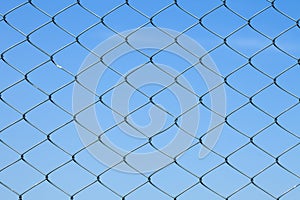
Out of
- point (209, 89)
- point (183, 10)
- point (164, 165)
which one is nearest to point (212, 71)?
point (209, 89)

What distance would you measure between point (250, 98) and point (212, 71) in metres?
0.18

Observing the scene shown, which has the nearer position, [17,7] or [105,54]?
[17,7]

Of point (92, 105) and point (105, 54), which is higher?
point (105, 54)

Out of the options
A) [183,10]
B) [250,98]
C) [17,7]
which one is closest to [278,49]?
[250,98]

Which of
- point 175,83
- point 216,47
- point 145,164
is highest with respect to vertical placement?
point 216,47

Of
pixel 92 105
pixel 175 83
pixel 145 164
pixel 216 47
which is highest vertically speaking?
pixel 216 47

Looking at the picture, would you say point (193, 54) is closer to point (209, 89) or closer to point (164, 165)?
point (209, 89)

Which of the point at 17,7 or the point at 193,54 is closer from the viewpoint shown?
the point at 17,7

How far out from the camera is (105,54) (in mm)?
2203

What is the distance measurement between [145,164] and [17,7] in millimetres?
786

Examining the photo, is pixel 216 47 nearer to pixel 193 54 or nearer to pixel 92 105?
pixel 193 54

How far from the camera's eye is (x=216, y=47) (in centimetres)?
224

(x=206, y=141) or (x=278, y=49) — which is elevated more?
(x=278, y=49)

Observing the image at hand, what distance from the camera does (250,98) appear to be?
2.23 metres
